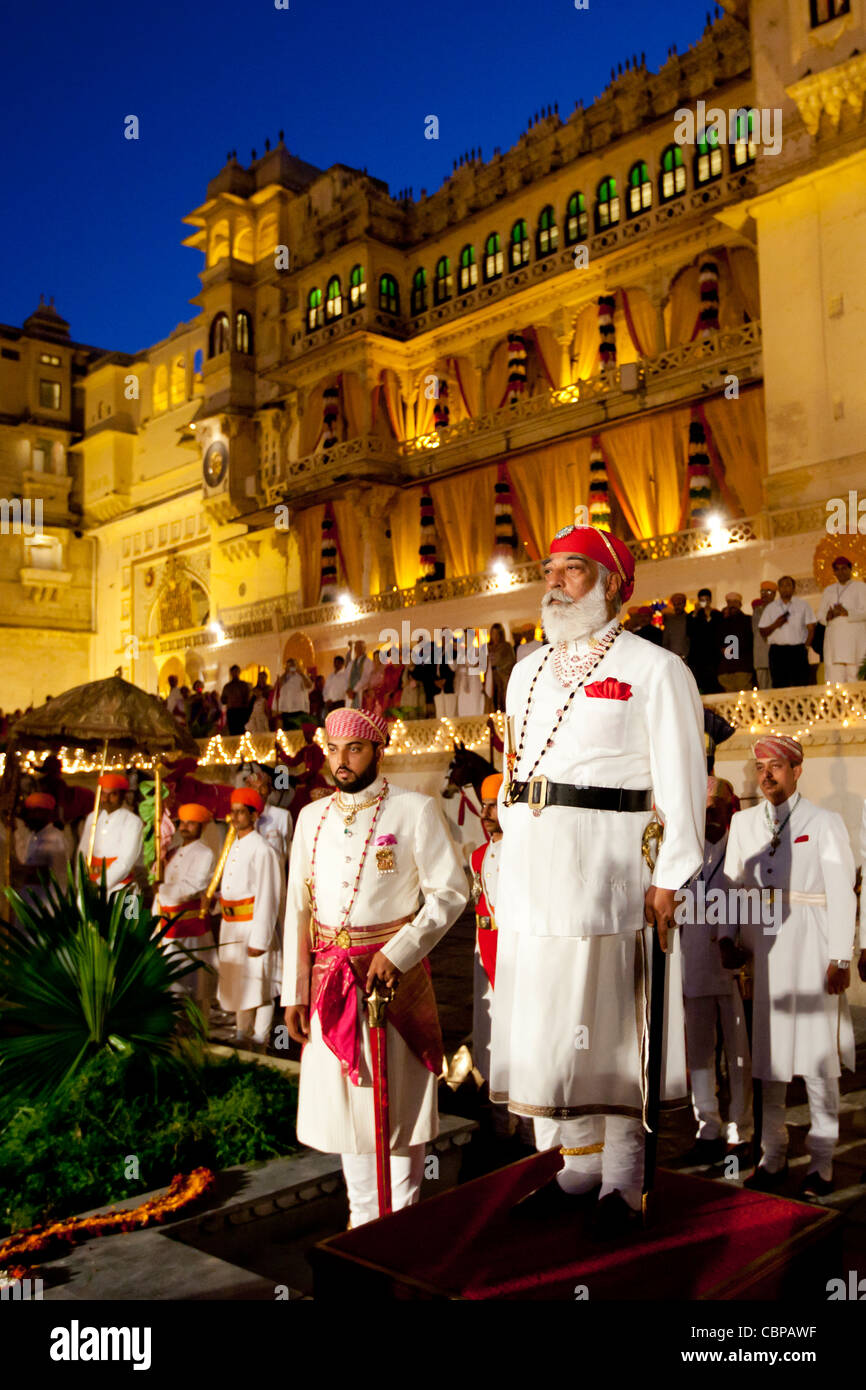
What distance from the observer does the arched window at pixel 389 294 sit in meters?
30.6

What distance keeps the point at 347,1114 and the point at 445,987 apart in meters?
7.12

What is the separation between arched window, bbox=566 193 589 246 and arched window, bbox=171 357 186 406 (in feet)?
58.2

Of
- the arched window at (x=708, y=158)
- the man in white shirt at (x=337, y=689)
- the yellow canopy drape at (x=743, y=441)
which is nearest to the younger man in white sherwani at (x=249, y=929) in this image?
the man in white shirt at (x=337, y=689)

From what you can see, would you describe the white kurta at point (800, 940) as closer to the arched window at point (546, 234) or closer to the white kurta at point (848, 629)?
the white kurta at point (848, 629)

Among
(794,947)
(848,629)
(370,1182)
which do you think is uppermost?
(848,629)

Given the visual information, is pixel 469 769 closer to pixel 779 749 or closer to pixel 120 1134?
pixel 779 749

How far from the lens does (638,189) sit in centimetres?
2538

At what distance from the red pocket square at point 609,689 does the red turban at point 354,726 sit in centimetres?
135

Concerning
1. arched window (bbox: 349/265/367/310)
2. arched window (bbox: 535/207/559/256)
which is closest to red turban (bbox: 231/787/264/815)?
arched window (bbox: 535/207/559/256)

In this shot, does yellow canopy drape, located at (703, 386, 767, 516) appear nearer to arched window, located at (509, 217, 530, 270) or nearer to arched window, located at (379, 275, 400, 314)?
arched window, located at (509, 217, 530, 270)

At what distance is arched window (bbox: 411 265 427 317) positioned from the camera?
30.6 meters

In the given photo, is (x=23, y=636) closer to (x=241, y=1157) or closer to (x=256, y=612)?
(x=256, y=612)

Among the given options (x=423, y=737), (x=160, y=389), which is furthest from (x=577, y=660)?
(x=160, y=389)

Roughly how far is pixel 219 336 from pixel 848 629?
2647cm
